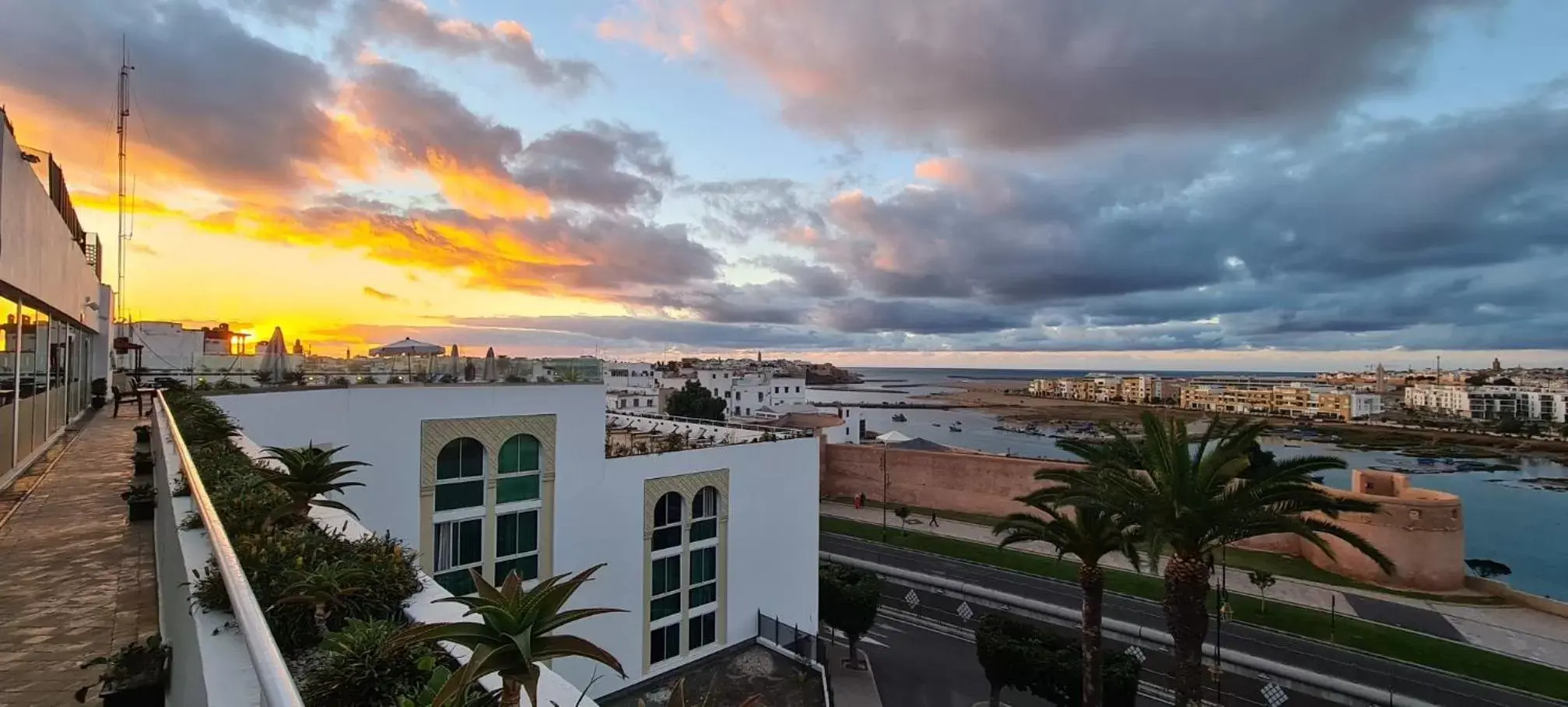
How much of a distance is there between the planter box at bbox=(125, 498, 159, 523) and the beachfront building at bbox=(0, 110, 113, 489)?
3.13 meters

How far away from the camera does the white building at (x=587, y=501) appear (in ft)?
44.5

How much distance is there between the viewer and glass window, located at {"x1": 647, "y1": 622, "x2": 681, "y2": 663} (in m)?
16.6

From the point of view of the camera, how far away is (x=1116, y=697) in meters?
15.3

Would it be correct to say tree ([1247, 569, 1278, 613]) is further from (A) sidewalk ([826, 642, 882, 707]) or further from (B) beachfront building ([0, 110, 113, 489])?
(B) beachfront building ([0, 110, 113, 489])

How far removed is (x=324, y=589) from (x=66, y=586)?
339 centimetres

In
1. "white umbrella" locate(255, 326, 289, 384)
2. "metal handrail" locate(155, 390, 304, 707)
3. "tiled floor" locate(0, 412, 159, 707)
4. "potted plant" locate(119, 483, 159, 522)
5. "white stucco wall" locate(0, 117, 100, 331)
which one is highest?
"white stucco wall" locate(0, 117, 100, 331)

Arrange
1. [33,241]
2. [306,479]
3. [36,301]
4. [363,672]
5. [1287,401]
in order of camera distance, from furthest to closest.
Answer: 1. [1287,401]
2. [36,301]
3. [33,241]
4. [306,479]
5. [363,672]

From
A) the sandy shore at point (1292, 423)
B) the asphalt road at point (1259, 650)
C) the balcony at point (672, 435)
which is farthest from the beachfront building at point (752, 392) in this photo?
the balcony at point (672, 435)

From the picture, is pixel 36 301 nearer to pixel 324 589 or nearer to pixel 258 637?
pixel 324 589

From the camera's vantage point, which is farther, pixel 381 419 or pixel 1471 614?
pixel 1471 614

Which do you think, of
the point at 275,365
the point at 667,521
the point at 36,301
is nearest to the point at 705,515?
the point at 667,521

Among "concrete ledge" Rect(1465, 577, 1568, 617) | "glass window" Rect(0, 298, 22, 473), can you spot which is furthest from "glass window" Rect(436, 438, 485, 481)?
"concrete ledge" Rect(1465, 577, 1568, 617)

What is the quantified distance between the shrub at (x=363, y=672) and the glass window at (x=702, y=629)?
15.2 metres

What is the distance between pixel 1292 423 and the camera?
95.6 metres
